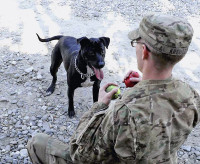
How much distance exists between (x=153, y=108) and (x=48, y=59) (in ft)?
14.2

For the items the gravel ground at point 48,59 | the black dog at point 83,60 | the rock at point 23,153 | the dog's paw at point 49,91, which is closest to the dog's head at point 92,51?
the black dog at point 83,60

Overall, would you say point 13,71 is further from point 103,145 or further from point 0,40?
point 103,145

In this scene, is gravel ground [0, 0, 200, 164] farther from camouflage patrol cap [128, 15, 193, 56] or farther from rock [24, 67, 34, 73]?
camouflage patrol cap [128, 15, 193, 56]

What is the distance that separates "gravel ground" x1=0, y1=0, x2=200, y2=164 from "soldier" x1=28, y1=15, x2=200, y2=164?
2.13 meters

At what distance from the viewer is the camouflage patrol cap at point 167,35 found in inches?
61.8

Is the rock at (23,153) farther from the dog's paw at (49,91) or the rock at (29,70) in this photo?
the rock at (29,70)

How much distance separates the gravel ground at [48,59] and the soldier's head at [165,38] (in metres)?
2.49

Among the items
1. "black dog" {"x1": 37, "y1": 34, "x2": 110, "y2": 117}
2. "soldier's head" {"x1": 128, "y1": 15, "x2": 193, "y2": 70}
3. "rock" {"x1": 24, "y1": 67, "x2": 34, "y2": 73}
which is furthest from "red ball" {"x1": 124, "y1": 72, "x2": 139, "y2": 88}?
"rock" {"x1": 24, "y1": 67, "x2": 34, "y2": 73}

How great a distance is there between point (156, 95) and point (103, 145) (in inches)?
19.4

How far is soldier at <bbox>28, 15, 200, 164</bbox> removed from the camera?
1.59 metres

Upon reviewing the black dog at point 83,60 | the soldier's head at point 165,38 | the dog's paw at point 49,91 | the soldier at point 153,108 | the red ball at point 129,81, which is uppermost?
the soldier's head at point 165,38

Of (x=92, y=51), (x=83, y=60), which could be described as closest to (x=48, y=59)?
(x=83, y=60)

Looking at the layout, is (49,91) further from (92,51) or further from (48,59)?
(92,51)

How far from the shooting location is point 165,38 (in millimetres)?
1571
